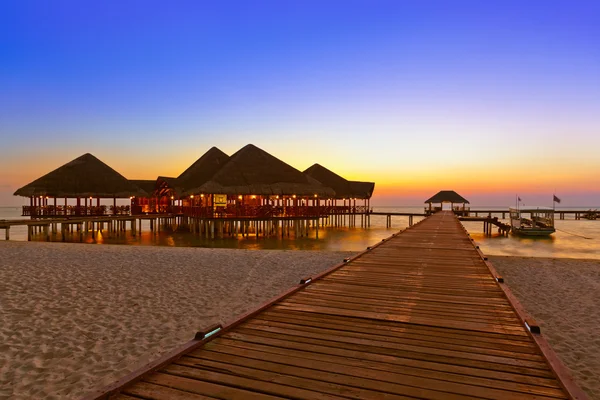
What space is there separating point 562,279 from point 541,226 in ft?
86.0

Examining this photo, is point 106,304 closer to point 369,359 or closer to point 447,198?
point 369,359

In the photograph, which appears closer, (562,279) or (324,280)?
(324,280)

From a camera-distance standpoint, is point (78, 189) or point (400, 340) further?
point (78, 189)

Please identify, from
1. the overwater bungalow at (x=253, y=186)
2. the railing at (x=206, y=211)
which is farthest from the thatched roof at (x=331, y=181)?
the overwater bungalow at (x=253, y=186)

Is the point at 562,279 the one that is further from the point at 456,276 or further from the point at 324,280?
the point at 324,280

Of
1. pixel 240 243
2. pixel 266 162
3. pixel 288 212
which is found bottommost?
pixel 240 243

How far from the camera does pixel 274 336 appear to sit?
11.8 ft

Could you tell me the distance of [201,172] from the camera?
3216 centimetres

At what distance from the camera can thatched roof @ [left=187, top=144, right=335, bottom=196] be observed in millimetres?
24953

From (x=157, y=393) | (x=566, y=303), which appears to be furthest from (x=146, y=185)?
(x=157, y=393)

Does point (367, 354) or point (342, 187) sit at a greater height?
point (342, 187)

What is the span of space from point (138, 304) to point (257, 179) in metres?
19.3

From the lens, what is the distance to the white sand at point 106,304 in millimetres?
4547

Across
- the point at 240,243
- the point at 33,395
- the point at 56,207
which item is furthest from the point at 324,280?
the point at 56,207
